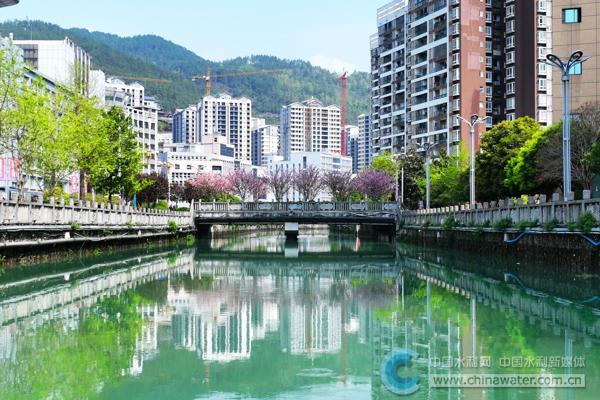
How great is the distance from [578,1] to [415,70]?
42.8 meters

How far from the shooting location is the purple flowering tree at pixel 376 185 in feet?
320

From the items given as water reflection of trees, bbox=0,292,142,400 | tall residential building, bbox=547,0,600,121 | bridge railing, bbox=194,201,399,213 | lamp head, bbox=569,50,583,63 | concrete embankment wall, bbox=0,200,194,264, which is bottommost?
water reflection of trees, bbox=0,292,142,400

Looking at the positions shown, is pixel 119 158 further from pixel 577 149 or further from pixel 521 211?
pixel 577 149

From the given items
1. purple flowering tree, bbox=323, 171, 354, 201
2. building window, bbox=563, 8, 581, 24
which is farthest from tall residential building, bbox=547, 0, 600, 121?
purple flowering tree, bbox=323, 171, 354, 201

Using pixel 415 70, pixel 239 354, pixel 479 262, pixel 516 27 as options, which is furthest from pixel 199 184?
pixel 239 354

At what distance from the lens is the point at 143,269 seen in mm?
35875

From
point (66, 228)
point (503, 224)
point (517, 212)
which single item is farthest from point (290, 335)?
point (66, 228)

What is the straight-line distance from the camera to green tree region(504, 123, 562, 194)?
4822 centimetres

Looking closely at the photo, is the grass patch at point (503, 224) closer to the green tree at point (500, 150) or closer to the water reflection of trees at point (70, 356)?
the green tree at point (500, 150)

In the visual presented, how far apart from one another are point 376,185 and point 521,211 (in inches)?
→ 2415

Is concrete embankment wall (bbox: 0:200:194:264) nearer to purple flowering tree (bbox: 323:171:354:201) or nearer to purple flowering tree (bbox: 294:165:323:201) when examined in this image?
purple flowering tree (bbox: 294:165:323:201)

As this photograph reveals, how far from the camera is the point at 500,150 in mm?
57625

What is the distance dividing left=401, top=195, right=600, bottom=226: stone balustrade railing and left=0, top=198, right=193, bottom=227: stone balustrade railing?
20746 mm

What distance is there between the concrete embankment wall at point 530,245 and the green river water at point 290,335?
608 millimetres
